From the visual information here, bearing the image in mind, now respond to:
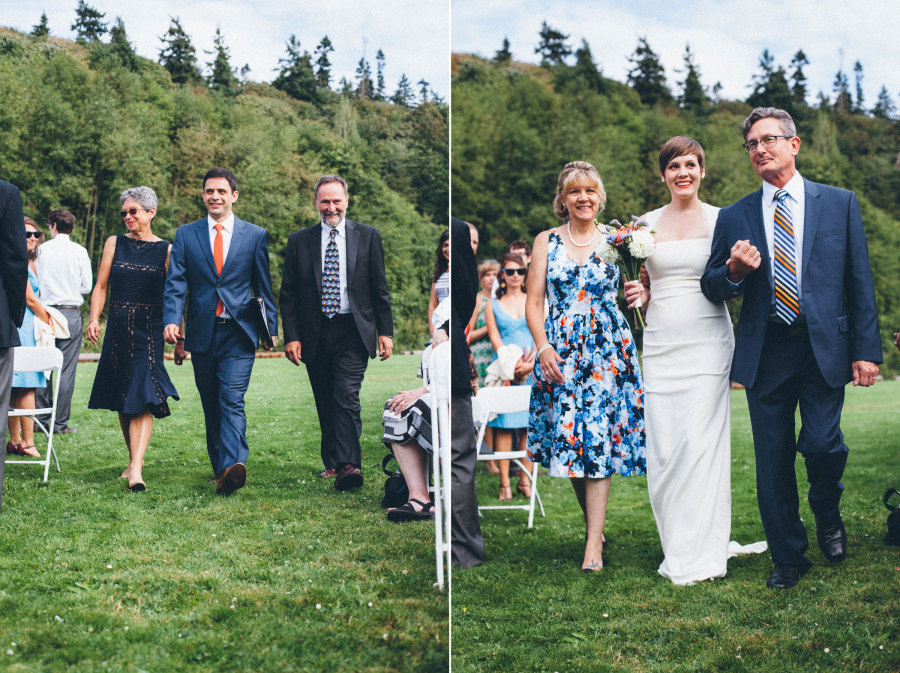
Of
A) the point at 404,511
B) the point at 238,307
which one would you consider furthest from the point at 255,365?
the point at 404,511

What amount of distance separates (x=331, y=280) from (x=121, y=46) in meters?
1.35

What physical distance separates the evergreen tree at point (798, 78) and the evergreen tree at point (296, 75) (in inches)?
656

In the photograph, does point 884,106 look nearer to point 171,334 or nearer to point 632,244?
point 632,244

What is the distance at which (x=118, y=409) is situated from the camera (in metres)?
3.42

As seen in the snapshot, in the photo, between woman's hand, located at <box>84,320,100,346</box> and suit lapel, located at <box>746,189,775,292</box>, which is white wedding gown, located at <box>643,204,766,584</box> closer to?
suit lapel, located at <box>746,189,775,292</box>

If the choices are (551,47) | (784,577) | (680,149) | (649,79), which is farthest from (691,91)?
(784,577)

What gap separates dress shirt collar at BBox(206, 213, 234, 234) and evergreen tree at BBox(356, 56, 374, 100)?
0.71m

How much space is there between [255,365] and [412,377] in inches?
27.1

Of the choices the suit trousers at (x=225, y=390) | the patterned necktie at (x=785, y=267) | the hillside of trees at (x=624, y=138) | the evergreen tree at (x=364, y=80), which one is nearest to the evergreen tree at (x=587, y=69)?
the hillside of trees at (x=624, y=138)

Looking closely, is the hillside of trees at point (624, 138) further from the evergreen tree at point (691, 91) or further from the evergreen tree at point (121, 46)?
the evergreen tree at point (121, 46)

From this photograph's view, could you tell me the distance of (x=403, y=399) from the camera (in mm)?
3328

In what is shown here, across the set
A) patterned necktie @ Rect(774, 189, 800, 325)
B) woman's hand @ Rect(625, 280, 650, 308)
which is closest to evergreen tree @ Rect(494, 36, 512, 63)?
woman's hand @ Rect(625, 280, 650, 308)

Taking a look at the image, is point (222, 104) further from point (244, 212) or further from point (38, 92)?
point (38, 92)

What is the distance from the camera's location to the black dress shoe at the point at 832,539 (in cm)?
439
